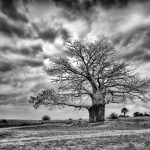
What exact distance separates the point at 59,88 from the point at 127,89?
7871mm

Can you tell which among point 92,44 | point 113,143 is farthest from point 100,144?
point 92,44

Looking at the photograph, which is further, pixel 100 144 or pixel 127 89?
pixel 127 89

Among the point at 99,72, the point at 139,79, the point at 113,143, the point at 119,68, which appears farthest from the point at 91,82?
the point at 113,143

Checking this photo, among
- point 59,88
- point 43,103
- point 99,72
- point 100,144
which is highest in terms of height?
point 99,72

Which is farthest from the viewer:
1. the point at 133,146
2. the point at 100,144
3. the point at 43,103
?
the point at 43,103

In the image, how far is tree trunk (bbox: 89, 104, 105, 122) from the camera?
27.6 m

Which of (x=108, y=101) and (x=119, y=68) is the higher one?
(x=119, y=68)

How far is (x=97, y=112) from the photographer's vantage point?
27688 millimetres

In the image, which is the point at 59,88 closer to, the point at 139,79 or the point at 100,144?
the point at 139,79

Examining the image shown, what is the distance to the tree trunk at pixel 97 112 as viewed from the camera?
27.6 m

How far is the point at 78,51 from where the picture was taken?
92.1ft

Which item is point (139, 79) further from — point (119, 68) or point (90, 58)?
point (90, 58)

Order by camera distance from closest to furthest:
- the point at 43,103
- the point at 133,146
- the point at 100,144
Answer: the point at 133,146 < the point at 100,144 < the point at 43,103

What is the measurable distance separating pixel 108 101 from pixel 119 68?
409 centimetres
